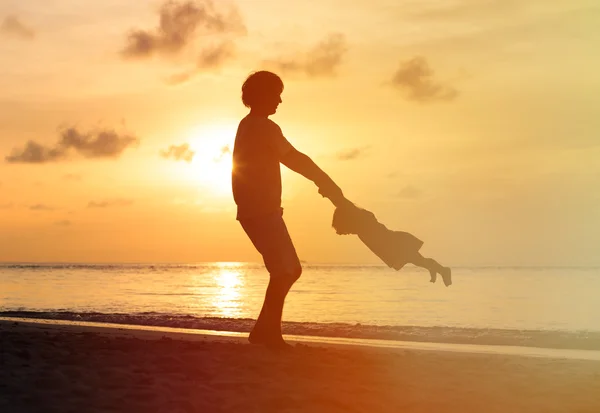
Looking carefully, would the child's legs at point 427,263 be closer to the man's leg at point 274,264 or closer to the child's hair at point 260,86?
the man's leg at point 274,264

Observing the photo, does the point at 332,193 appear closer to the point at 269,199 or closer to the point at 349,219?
the point at 349,219

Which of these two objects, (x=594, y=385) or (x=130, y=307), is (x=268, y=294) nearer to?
(x=594, y=385)

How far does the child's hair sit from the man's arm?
79 centimetres

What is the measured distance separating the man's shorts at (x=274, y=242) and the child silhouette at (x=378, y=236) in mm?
622

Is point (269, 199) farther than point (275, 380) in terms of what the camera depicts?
Yes

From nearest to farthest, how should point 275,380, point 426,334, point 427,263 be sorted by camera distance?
point 275,380, point 427,263, point 426,334

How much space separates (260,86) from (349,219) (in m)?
1.86

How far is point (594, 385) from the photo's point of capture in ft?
19.8

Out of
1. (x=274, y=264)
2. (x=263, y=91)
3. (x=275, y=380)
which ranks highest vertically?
(x=263, y=91)

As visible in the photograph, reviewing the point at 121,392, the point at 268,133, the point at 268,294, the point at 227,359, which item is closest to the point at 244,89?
the point at 268,133

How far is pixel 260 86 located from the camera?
7559mm

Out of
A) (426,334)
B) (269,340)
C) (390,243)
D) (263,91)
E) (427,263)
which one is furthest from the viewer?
(426,334)

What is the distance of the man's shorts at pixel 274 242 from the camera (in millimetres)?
7230

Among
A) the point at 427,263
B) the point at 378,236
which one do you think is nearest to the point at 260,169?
the point at 378,236
